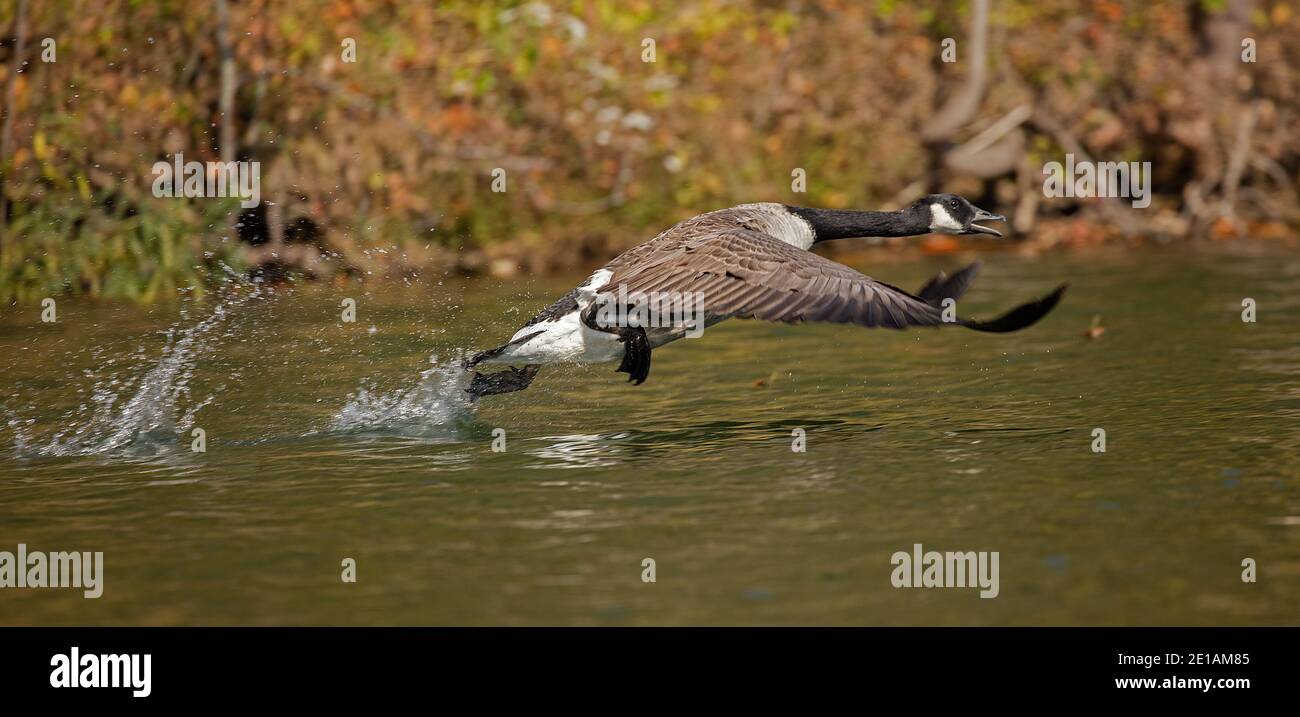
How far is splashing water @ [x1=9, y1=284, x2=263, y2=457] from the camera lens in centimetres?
930

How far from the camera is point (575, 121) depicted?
18.6 metres

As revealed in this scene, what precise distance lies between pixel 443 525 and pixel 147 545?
4.48 ft

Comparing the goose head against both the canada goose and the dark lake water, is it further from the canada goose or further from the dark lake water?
the dark lake water

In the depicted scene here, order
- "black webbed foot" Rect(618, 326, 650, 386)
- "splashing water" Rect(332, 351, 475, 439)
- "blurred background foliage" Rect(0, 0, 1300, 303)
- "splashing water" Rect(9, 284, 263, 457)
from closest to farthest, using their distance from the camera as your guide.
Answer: "black webbed foot" Rect(618, 326, 650, 386)
"splashing water" Rect(9, 284, 263, 457)
"splashing water" Rect(332, 351, 475, 439)
"blurred background foliage" Rect(0, 0, 1300, 303)

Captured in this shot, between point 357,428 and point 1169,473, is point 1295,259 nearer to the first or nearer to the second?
point 1169,473

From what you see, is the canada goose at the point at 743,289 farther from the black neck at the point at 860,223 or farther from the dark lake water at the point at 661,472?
the dark lake water at the point at 661,472

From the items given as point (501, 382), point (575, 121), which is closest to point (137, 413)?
point (501, 382)

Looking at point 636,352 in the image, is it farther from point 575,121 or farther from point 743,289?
point 575,121

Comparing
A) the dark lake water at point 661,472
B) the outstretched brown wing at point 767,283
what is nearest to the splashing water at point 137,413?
the dark lake water at point 661,472

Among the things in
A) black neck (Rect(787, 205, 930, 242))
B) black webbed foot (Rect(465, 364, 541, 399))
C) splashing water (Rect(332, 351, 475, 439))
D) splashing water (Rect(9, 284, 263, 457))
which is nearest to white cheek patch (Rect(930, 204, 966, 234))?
black neck (Rect(787, 205, 930, 242))

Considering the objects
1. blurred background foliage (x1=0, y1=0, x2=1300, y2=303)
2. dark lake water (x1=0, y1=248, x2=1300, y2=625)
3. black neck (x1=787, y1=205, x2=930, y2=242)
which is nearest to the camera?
dark lake water (x1=0, y1=248, x2=1300, y2=625)

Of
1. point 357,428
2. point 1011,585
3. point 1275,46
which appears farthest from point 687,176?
point 1011,585

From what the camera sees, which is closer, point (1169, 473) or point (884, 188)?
point (1169, 473)

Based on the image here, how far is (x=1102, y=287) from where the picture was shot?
15797mm
